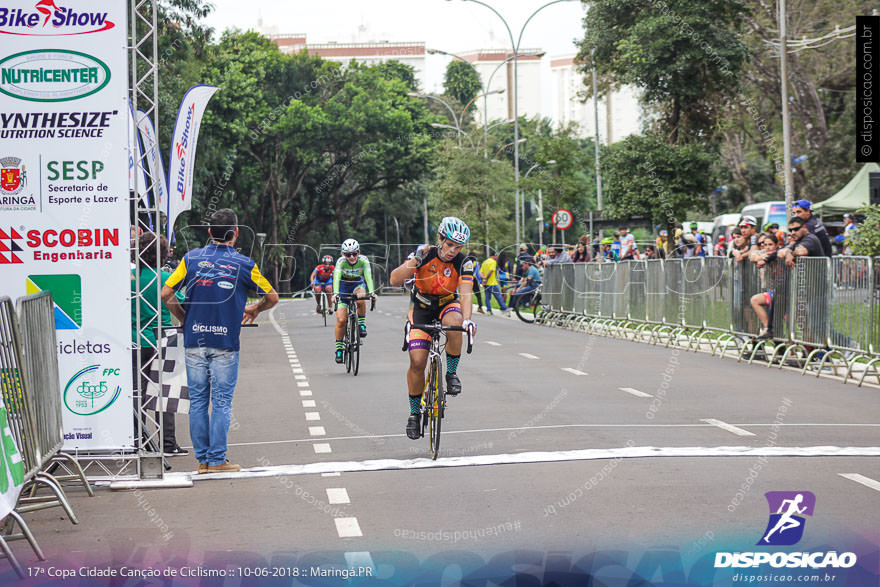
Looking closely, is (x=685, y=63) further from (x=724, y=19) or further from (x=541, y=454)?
(x=541, y=454)

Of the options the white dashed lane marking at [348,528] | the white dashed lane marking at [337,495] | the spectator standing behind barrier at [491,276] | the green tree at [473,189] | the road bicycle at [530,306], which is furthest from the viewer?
the green tree at [473,189]

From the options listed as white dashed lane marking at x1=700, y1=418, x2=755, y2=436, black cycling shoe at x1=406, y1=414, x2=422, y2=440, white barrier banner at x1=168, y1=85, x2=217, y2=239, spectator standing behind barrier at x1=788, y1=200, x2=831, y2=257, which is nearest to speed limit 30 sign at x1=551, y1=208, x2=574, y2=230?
spectator standing behind barrier at x1=788, y1=200, x2=831, y2=257

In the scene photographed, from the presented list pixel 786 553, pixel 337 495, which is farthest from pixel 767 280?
pixel 786 553

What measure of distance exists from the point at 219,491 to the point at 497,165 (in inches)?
1991

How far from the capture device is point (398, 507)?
8.41 metres

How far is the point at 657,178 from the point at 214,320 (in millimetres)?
31773

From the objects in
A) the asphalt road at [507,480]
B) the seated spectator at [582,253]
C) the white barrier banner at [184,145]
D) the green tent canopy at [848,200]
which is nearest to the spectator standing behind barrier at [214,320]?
the asphalt road at [507,480]

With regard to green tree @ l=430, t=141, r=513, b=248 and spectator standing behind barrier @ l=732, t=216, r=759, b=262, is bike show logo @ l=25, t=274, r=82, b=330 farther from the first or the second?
green tree @ l=430, t=141, r=513, b=248

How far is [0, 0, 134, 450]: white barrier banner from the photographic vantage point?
31.5 feet

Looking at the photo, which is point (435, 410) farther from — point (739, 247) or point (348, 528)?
point (739, 247)

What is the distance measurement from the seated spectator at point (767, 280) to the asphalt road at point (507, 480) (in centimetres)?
255

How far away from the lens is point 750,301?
67.5ft

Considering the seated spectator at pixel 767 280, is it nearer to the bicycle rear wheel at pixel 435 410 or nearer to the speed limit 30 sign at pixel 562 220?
the bicycle rear wheel at pixel 435 410

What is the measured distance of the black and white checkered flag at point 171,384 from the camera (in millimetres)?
10594
